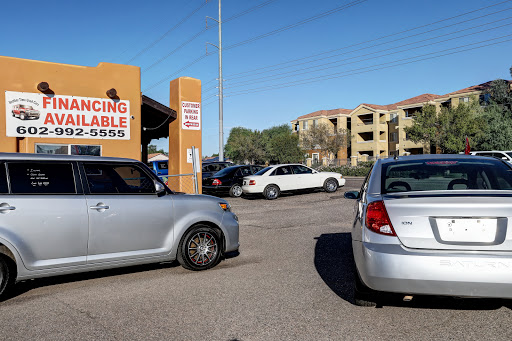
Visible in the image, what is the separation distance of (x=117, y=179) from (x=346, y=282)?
339cm

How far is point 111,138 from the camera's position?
14.4 m

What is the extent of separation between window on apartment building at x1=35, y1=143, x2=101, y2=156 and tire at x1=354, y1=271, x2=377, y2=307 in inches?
449

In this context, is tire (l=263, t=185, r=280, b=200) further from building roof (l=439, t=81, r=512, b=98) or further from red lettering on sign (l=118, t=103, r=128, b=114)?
building roof (l=439, t=81, r=512, b=98)

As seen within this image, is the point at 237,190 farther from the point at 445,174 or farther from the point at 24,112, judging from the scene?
the point at 445,174

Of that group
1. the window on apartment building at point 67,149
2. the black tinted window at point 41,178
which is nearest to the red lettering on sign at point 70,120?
the window on apartment building at point 67,149

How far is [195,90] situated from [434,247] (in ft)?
49.4

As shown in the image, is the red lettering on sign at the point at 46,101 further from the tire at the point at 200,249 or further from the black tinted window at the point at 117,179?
the tire at the point at 200,249

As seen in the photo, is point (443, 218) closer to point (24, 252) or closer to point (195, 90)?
point (24, 252)

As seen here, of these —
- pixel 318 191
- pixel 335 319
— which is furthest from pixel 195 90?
pixel 335 319

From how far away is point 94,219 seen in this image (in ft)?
18.0

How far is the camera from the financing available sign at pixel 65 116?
12.9 metres

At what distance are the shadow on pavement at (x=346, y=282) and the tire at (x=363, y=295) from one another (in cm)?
12

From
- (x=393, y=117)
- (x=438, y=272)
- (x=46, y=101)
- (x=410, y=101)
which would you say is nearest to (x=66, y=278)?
(x=438, y=272)

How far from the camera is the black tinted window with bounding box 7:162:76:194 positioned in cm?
512
